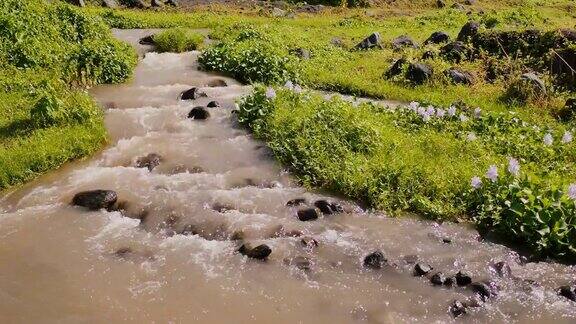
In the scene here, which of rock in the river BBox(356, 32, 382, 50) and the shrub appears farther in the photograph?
rock in the river BBox(356, 32, 382, 50)

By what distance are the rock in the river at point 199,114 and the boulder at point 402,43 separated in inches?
465

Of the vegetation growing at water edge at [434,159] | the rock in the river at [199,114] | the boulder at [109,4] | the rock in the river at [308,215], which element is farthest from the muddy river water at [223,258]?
the boulder at [109,4]

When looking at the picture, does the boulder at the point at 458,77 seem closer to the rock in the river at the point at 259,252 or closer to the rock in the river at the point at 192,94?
the rock in the river at the point at 192,94

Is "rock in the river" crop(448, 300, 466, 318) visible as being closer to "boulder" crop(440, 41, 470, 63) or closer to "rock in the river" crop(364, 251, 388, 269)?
"rock in the river" crop(364, 251, 388, 269)

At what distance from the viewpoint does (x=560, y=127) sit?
52.6 ft

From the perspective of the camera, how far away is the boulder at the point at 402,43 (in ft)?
84.9

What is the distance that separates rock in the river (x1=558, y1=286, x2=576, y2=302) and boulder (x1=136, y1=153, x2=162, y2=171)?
30.0 feet

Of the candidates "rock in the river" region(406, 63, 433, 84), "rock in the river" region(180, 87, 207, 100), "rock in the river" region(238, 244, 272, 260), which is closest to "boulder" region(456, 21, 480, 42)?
"rock in the river" region(406, 63, 433, 84)

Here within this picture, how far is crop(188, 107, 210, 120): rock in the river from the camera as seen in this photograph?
17062 mm

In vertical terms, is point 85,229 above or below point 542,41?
below

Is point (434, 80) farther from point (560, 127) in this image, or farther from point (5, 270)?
point (5, 270)

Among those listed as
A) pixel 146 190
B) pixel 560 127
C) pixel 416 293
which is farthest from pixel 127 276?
pixel 560 127

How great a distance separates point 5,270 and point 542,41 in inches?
784

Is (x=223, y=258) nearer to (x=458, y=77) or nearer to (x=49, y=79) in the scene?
(x=49, y=79)
